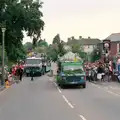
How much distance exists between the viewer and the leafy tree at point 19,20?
190 feet

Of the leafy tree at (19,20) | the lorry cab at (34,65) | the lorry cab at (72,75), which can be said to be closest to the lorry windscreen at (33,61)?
the lorry cab at (34,65)

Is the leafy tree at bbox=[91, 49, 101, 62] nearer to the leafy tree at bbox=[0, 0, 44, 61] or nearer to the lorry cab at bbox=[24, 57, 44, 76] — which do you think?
the lorry cab at bbox=[24, 57, 44, 76]

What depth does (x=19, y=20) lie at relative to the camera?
59688 mm

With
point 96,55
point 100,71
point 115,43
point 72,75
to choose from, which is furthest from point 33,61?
point 115,43

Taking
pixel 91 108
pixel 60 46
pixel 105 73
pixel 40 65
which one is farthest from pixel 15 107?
pixel 60 46

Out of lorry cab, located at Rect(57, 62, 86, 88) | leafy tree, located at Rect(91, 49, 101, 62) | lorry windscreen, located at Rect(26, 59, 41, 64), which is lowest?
lorry cab, located at Rect(57, 62, 86, 88)

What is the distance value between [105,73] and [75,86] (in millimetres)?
8572

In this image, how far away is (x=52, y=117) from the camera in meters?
16.7

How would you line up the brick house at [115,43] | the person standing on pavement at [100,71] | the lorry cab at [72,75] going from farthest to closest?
the brick house at [115,43], the person standing on pavement at [100,71], the lorry cab at [72,75]

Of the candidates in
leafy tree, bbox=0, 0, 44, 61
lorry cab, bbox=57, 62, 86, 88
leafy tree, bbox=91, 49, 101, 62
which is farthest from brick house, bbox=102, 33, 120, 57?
lorry cab, bbox=57, 62, 86, 88

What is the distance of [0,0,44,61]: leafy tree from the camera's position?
2282 inches

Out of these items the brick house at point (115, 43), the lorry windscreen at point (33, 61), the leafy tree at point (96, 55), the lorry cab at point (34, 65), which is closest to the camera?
the lorry cab at point (34, 65)

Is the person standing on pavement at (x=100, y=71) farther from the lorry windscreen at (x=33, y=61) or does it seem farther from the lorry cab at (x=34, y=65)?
the lorry windscreen at (x=33, y=61)

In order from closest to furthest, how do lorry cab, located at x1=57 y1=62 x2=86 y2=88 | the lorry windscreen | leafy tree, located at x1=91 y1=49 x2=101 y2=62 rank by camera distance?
lorry cab, located at x1=57 y1=62 x2=86 y2=88 → the lorry windscreen → leafy tree, located at x1=91 y1=49 x2=101 y2=62
